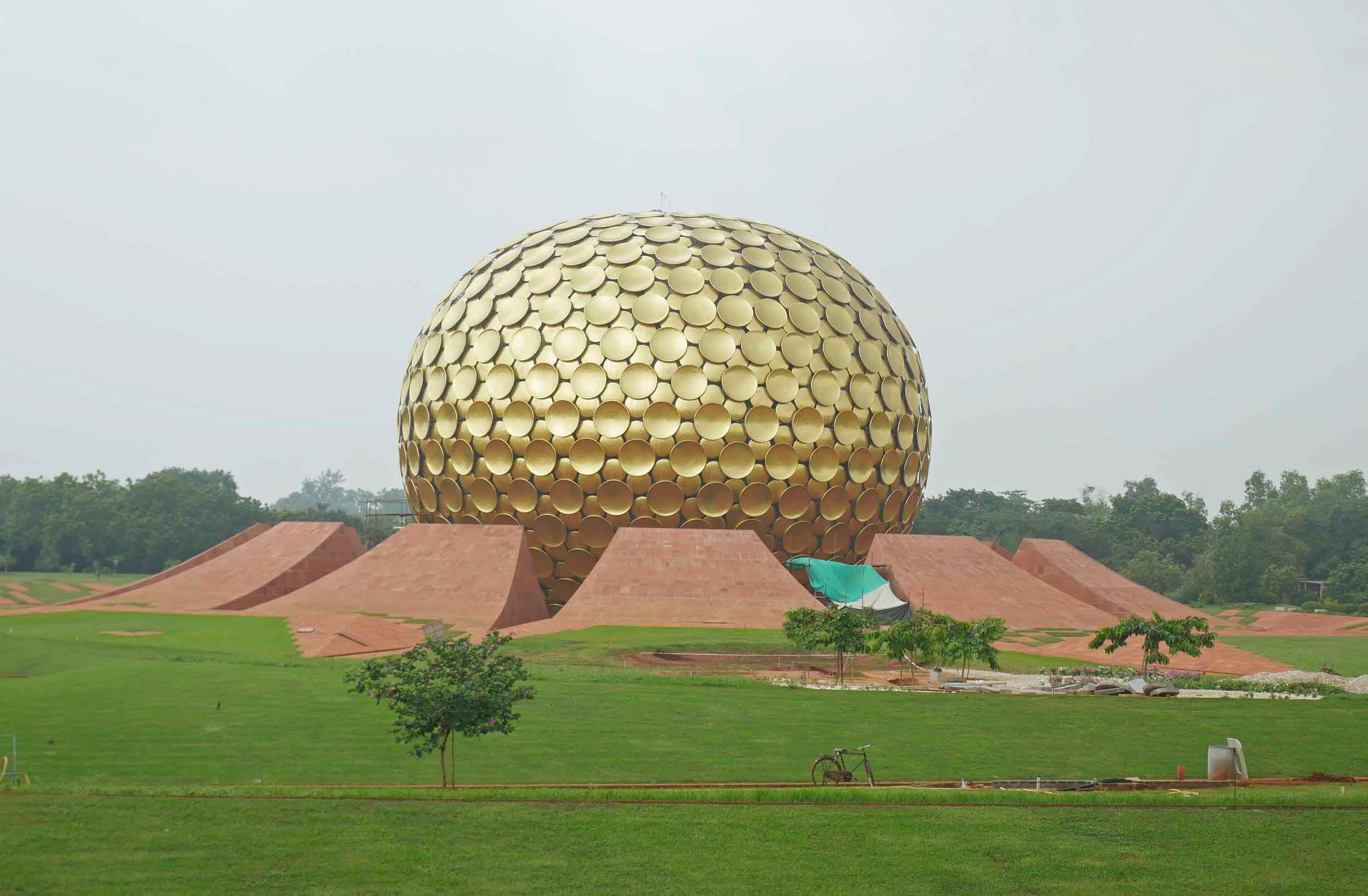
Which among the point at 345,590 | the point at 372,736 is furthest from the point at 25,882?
the point at 345,590

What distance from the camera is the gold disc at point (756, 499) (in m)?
27.1

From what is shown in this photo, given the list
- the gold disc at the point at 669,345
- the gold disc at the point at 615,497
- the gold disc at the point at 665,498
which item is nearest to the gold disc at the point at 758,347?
the gold disc at the point at 669,345

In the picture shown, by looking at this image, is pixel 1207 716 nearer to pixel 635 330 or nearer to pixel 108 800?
pixel 108 800

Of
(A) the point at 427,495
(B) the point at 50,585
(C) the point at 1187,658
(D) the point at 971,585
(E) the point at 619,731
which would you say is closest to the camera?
(E) the point at 619,731

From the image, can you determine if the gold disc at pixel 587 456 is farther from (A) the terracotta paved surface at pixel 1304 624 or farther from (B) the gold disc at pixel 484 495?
(A) the terracotta paved surface at pixel 1304 624

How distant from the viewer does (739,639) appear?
20953mm

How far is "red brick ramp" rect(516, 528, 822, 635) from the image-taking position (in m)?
22.8

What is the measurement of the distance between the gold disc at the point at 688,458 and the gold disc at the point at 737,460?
43 cm

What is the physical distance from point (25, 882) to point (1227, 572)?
49.7 m

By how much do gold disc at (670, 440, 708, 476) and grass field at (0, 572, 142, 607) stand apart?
16.3 meters

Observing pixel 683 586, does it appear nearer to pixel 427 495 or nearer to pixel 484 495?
pixel 484 495

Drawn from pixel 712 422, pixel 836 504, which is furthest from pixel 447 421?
pixel 836 504

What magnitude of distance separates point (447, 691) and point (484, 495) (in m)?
19.0

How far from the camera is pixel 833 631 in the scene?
1795cm
